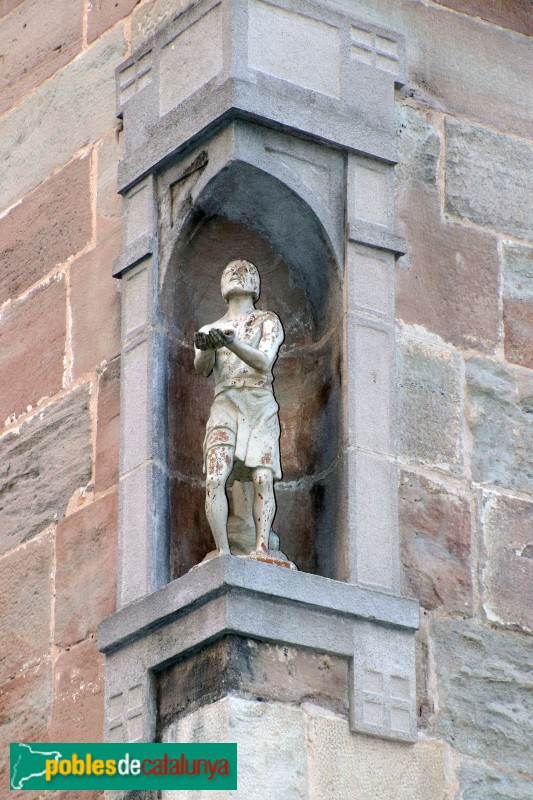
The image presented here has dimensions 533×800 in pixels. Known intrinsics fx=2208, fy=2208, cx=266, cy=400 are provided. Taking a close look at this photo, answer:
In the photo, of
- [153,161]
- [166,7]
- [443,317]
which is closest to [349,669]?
[443,317]

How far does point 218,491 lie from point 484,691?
1.06m

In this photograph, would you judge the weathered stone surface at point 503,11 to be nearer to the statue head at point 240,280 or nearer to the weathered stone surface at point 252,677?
the statue head at point 240,280

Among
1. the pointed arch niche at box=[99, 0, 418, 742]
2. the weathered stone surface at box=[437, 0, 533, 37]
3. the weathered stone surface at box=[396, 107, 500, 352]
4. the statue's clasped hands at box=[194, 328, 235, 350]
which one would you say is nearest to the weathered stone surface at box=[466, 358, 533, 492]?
the weathered stone surface at box=[396, 107, 500, 352]

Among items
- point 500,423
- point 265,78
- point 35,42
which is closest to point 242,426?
point 500,423

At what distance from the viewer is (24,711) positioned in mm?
7387

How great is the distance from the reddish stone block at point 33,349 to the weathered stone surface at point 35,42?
102 cm

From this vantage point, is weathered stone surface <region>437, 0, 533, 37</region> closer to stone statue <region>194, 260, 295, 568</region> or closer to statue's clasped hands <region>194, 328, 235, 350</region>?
stone statue <region>194, 260, 295, 568</region>

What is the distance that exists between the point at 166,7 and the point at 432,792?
298cm

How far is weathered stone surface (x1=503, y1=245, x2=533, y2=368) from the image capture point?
7.64 meters

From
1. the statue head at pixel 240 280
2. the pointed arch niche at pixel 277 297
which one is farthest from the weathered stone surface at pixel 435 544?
the statue head at pixel 240 280

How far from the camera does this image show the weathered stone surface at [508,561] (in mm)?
7133

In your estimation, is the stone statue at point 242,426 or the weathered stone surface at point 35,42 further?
the weathered stone surface at point 35,42

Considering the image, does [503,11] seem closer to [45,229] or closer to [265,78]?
[265,78]

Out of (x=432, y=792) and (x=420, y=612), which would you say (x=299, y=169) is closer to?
(x=420, y=612)
